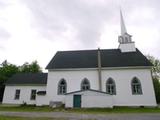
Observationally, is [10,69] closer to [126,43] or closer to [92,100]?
[92,100]

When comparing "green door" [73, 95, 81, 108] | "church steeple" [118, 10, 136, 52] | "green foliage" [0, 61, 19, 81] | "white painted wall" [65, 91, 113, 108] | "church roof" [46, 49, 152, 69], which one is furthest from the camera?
"green foliage" [0, 61, 19, 81]

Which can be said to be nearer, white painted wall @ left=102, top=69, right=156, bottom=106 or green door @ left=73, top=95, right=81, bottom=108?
green door @ left=73, top=95, right=81, bottom=108

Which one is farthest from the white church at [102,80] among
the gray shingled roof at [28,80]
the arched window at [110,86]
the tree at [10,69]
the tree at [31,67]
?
the tree at [31,67]

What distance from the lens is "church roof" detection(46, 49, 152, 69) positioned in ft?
73.4

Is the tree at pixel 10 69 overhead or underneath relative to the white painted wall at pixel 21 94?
overhead

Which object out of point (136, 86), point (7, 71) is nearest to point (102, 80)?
point (136, 86)

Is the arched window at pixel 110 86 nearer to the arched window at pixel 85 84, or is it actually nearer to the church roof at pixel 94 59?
the church roof at pixel 94 59

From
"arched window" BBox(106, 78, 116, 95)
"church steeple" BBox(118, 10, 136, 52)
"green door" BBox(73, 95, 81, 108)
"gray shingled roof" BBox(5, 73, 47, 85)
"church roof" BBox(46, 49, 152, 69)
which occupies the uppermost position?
"church steeple" BBox(118, 10, 136, 52)

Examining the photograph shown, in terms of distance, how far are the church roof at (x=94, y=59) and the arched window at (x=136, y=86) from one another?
2.51 meters

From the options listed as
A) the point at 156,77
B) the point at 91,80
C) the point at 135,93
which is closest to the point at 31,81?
the point at 91,80

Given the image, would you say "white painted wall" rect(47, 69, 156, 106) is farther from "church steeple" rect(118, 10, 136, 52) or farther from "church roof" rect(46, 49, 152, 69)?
"church steeple" rect(118, 10, 136, 52)

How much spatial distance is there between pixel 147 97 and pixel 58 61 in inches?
623

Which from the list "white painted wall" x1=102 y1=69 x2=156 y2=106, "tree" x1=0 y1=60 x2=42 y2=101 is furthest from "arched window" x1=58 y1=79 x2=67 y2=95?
"tree" x1=0 y1=60 x2=42 y2=101

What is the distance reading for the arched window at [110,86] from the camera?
832 inches
